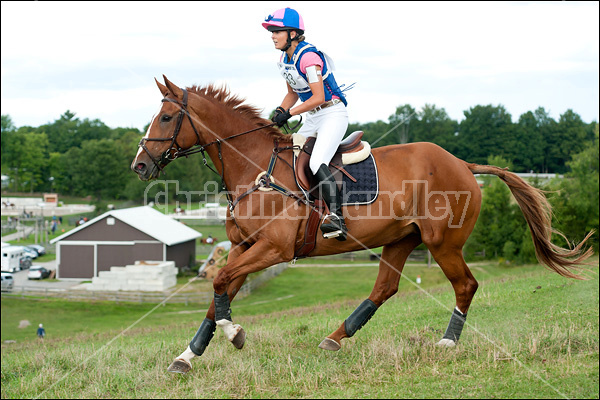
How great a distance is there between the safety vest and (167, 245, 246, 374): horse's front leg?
204 centimetres

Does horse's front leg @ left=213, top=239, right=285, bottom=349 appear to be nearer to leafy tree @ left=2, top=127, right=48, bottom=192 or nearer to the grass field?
the grass field

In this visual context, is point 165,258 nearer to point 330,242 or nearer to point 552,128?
point 330,242

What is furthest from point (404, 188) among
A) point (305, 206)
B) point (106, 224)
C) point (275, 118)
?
point (106, 224)

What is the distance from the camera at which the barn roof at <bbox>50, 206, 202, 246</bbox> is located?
40.3 m

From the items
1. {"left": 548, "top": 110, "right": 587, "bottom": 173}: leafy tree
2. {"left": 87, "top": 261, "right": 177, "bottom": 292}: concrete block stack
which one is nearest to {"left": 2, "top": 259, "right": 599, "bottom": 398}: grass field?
{"left": 87, "top": 261, "right": 177, "bottom": 292}: concrete block stack

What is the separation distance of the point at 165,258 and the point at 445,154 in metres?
35.6

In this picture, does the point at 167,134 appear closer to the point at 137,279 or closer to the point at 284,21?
the point at 284,21

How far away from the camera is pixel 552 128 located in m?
54.1

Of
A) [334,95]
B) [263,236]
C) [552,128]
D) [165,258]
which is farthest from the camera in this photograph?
[552,128]

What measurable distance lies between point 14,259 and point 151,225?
1309 centimetres

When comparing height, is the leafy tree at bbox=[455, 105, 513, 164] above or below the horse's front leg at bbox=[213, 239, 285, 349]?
above

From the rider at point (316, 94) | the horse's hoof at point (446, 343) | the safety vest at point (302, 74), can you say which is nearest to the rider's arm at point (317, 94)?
the rider at point (316, 94)

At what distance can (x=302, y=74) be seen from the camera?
6.16 m

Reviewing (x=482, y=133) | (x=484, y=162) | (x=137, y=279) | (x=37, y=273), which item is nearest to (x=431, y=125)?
(x=482, y=133)
